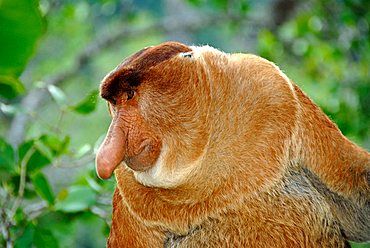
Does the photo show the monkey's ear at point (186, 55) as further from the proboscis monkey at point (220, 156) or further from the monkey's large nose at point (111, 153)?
the monkey's large nose at point (111, 153)

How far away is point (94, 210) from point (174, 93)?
41.0 inches

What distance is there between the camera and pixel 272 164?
6.54 feet

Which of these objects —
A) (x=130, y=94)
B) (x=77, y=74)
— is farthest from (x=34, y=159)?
(x=77, y=74)

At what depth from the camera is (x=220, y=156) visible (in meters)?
1.99

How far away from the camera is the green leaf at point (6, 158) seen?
2.50 meters

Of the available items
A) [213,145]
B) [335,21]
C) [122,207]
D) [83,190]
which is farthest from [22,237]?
[335,21]

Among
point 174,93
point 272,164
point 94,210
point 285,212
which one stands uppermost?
point 174,93

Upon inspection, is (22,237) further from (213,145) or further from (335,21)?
(335,21)

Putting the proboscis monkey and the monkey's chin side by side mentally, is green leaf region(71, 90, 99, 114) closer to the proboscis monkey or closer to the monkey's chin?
the proboscis monkey

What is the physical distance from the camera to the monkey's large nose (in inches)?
69.6

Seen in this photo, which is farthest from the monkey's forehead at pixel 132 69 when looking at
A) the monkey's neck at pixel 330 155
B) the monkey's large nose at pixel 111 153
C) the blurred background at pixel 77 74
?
the monkey's neck at pixel 330 155

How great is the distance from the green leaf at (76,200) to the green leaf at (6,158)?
245mm

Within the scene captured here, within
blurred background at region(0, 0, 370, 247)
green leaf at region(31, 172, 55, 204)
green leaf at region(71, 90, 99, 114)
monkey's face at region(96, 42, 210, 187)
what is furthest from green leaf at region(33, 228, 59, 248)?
monkey's face at region(96, 42, 210, 187)

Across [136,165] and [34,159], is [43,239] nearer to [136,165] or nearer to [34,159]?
[34,159]
